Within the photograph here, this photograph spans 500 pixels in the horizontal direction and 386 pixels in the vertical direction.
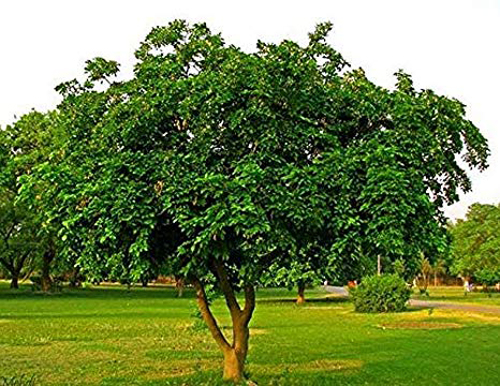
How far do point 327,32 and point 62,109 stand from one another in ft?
17.1

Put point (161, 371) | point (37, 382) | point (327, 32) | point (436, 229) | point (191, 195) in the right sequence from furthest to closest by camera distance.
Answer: point (161, 371), point (37, 382), point (327, 32), point (436, 229), point (191, 195)

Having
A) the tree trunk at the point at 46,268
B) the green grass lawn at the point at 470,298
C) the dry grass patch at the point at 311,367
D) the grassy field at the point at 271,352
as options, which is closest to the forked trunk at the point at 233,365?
the grassy field at the point at 271,352

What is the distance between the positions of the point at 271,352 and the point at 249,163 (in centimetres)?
1116

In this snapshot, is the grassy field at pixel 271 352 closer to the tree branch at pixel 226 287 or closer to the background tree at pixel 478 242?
the tree branch at pixel 226 287

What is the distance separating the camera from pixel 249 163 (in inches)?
429

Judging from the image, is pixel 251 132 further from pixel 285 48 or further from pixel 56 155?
pixel 56 155

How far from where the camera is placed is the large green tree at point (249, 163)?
424 inches

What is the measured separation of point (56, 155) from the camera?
1321 centimetres

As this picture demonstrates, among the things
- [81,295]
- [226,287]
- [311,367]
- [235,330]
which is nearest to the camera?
[226,287]

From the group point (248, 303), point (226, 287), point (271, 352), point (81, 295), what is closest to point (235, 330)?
point (248, 303)

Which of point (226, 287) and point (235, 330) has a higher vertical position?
point (226, 287)

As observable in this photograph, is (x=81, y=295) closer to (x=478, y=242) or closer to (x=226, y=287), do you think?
(x=478, y=242)

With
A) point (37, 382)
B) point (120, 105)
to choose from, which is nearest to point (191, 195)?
point (120, 105)

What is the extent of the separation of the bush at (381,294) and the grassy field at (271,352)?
651 cm
